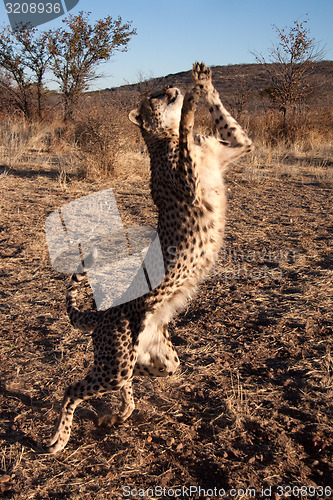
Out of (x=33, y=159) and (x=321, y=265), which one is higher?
(x=33, y=159)

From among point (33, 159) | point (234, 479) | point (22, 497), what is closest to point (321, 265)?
point (234, 479)

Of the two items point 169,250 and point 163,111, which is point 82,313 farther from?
point 163,111

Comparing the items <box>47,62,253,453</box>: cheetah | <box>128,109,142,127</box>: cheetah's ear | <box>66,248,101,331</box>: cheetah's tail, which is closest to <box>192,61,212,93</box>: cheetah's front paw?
<box>47,62,253,453</box>: cheetah

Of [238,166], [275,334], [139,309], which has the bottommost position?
[275,334]

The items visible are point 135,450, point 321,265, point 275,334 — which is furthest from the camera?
point 321,265

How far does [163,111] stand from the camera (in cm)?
306

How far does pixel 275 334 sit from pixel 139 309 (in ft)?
4.59

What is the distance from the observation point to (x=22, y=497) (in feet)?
7.24

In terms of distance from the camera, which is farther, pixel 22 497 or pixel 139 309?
pixel 139 309

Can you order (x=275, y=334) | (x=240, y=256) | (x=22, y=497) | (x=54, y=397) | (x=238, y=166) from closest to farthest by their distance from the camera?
(x=22, y=497), (x=54, y=397), (x=275, y=334), (x=240, y=256), (x=238, y=166)

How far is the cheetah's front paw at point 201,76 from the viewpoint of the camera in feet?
8.65

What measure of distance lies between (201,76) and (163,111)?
483 millimetres

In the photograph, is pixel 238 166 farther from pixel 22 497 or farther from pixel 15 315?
pixel 22 497

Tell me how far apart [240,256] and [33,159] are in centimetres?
639
